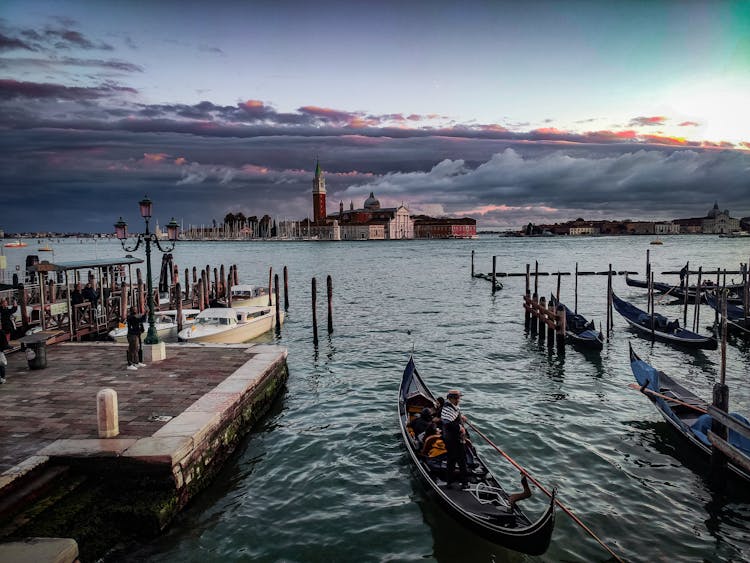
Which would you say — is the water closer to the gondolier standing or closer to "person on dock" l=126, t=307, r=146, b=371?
the gondolier standing

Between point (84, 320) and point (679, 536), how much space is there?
699 inches

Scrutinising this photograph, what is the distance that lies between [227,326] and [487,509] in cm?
1418

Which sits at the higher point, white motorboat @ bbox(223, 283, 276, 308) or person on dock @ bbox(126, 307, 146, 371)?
person on dock @ bbox(126, 307, 146, 371)

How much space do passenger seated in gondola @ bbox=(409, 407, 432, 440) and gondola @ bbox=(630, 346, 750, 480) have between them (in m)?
4.23

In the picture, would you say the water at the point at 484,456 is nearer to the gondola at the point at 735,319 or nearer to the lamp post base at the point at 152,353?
the gondola at the point at 735,319

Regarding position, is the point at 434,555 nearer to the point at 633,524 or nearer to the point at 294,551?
the point at 294,551

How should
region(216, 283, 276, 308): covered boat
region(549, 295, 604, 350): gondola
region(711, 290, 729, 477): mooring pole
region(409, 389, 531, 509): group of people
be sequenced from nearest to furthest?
region(409, 389, 531, 509): group of people < region(711, 290, 729, 477): mooring pole < region(549, 295, 604, 350): gondola < region(216, 283, 276, 308): covered boat

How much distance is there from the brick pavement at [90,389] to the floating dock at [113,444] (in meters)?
0.02

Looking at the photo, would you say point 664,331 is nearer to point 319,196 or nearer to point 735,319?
point 735,319

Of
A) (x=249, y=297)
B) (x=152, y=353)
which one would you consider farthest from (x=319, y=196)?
→ (x=152, y=353)

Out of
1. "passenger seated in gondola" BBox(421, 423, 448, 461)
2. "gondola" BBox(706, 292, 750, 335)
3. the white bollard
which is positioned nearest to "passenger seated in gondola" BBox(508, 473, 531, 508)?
"passenger seated in gondola" BBox(421, 423, 448, 461)

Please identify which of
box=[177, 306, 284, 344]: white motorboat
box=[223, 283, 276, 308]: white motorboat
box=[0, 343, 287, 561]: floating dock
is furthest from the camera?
box=[223, 283, 276, 308]: white motorboat

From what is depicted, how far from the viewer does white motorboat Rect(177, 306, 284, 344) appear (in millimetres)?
17172

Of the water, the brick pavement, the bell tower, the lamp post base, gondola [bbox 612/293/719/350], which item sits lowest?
the water
